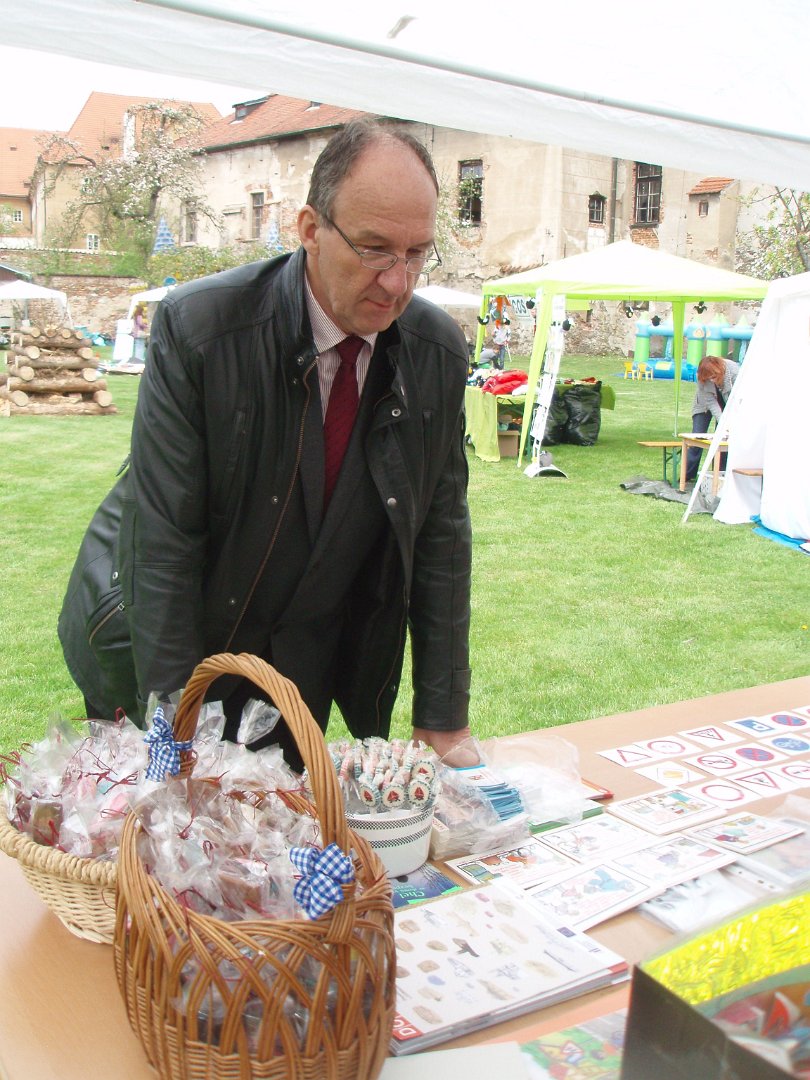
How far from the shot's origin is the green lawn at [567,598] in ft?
14.9

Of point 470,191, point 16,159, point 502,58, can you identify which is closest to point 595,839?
point 502,58

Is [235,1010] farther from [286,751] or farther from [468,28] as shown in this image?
[468,28]

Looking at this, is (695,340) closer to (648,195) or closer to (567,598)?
(648,195)

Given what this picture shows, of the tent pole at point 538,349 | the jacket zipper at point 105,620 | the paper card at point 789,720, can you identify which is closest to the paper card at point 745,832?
the paper card at point 789,720

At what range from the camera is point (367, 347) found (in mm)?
1836

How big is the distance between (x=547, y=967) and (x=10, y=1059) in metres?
0.62

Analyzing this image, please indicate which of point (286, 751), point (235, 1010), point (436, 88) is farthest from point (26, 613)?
point (235, 1010)

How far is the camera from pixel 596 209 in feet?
97.3

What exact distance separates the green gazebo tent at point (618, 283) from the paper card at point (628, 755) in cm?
946

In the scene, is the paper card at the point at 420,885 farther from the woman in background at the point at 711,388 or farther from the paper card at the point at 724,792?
the woman in background at the point at 711,388

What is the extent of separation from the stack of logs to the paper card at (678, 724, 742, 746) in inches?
573

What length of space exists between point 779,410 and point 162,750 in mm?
7852

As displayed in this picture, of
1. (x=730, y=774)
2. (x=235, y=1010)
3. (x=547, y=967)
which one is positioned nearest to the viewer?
(x=235, y=1010)

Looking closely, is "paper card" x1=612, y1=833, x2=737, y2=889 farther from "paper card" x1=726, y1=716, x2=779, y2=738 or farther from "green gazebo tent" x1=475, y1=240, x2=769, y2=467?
"green gazebo tent" x1=475, y1=240, x2=769, y2=467
